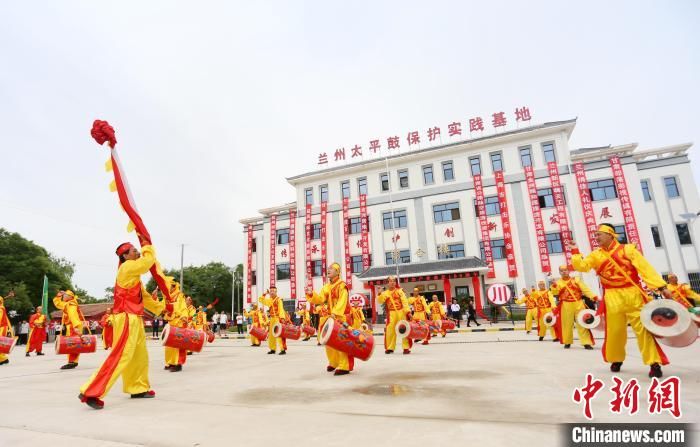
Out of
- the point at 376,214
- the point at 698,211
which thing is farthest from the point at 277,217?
the point at 698,211

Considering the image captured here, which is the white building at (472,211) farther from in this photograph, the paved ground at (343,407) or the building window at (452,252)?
the paved ground at (343,407)

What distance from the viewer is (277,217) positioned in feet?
103

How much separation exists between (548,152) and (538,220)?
14.9ft

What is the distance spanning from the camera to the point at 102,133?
18.3ft

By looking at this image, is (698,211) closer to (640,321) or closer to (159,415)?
(640,321)

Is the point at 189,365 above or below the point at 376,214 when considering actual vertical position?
below

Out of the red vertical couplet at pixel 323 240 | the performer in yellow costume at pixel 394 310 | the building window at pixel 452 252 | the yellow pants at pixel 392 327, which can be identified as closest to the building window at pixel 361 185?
the red vertical couplet at pixel 323 240

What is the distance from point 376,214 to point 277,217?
8.14 m

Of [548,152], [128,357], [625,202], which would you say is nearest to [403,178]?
[548,152]

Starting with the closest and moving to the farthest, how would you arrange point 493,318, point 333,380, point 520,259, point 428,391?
point 428,391 → point 333,380 → point 493,318 → point 520,259

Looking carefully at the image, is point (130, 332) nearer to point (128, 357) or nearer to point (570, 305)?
point (128, 357)

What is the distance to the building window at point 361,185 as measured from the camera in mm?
29578

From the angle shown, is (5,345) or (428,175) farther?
(428,175)

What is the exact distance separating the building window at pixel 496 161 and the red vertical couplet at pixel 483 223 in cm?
117
